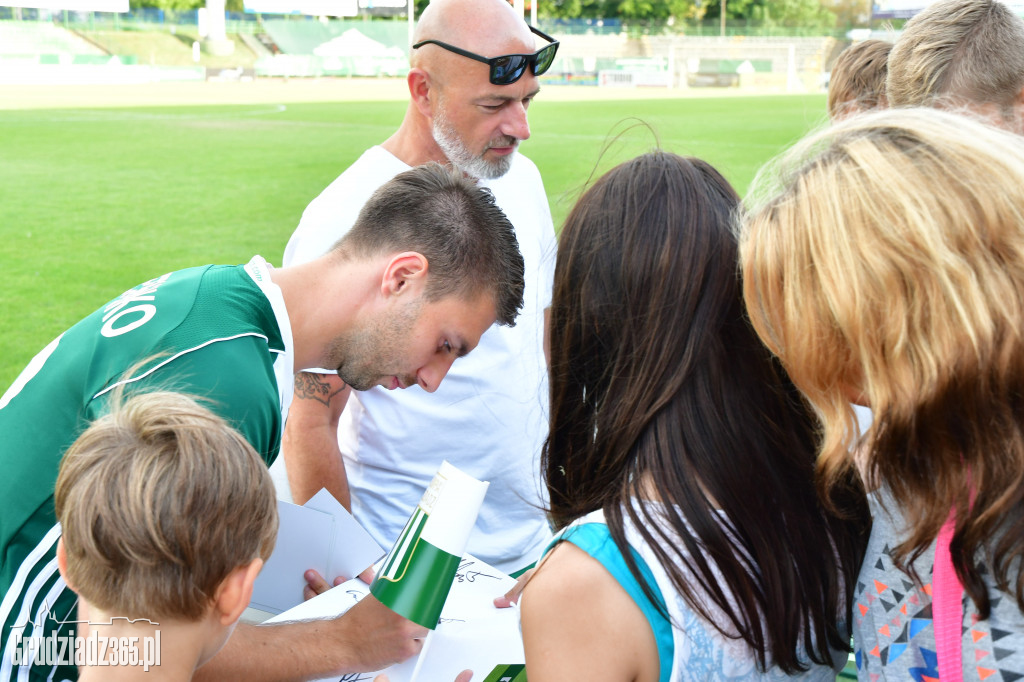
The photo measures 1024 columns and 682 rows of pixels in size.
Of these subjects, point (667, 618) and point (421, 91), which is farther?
point (421, 91)

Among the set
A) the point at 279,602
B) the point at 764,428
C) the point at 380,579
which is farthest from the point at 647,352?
the point at 279,602

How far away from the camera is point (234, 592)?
1285 mm

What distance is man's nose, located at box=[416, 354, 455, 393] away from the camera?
2.07m

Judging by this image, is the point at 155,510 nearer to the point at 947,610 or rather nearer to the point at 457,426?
the point at 947,610

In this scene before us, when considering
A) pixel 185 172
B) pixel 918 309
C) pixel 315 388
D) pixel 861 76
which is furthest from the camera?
pixel 185 172

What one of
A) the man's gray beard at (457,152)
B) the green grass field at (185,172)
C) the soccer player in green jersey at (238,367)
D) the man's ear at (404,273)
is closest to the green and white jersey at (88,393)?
the soccer player in green jersey at (238,367)

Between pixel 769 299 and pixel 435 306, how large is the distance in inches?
40.2

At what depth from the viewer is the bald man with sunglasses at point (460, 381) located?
2465mm

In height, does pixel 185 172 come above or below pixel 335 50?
below

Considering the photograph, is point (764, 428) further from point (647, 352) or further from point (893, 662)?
point (893, 662)

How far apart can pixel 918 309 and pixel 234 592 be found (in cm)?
97

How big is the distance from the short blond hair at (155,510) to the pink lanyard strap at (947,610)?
2.95ft

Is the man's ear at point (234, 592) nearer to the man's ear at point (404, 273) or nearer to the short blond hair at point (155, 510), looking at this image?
the short blond hair at point (155, 510)
